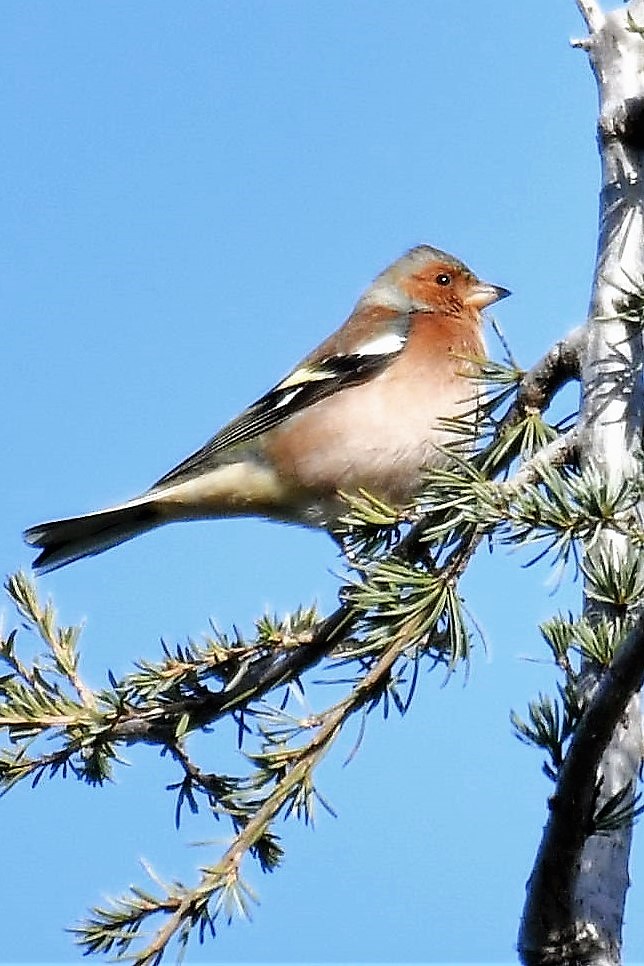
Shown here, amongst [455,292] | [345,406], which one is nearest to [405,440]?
[345,406]

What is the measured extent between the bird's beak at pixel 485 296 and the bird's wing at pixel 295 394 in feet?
1.62

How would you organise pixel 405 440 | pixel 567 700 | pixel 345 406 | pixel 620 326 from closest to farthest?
1. pixel 567 700
2. pixel 620 326
3. pixel 405 440
4. pixel 345 406

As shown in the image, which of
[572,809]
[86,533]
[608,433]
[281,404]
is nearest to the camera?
[572,809]

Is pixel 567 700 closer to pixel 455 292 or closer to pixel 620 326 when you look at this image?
pixel 620 326

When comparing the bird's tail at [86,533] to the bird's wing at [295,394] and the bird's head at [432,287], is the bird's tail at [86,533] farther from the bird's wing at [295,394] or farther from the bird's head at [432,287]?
the bird's head at [432,287]

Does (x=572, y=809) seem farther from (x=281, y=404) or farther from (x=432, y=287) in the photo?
(x=432, y=287)

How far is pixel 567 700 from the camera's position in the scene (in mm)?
2457

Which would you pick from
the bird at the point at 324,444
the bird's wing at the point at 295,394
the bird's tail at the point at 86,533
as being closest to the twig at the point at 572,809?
the bird at the point at 324,444

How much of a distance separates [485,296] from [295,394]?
110 cm

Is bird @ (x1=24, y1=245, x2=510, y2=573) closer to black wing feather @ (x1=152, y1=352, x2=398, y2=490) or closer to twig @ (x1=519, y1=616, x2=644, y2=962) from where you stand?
black wing feather @ (x1=152, y1=352, x2=398, y2=490)

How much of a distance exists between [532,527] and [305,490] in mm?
2667

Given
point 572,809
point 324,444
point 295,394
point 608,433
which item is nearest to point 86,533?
point 324,444

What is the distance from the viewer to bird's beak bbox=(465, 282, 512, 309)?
605 cm

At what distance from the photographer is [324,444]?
5195 mm
